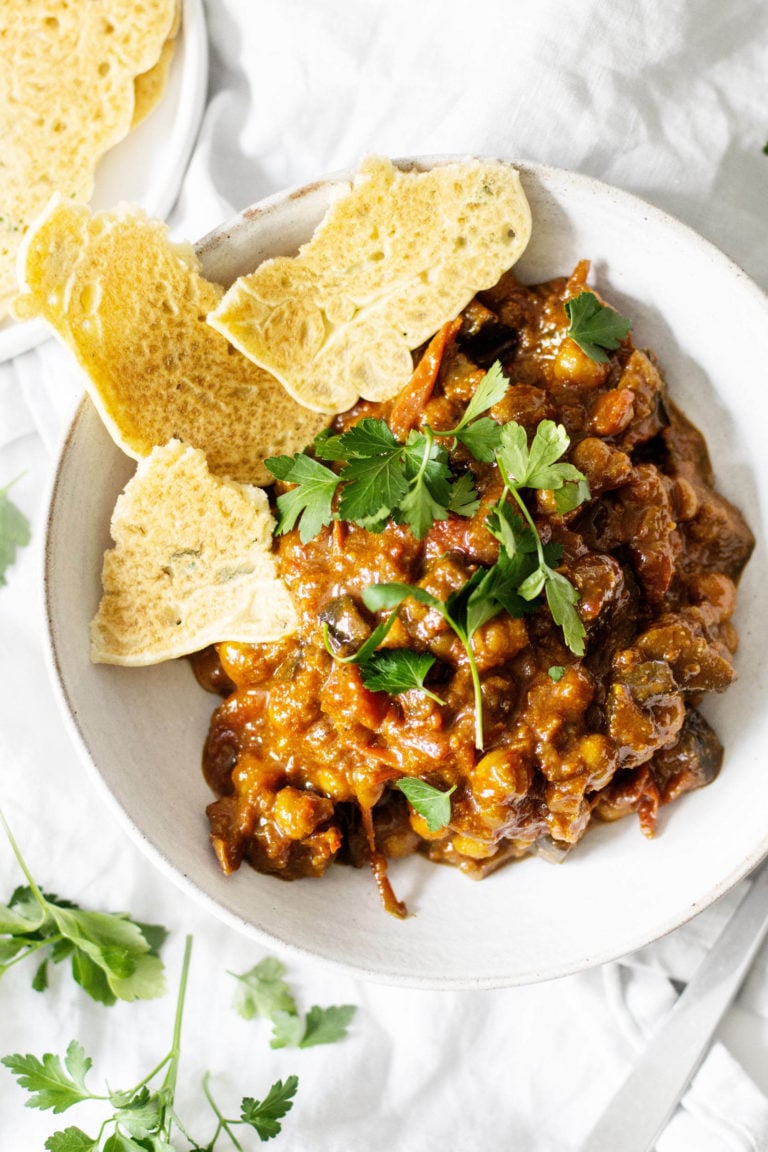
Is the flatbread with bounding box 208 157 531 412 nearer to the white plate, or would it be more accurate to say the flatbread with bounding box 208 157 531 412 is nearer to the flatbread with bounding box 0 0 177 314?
the white plate

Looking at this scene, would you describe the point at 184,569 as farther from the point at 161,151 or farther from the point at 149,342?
the point at 161,151

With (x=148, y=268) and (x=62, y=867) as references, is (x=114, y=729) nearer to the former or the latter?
(x=62, y=867)

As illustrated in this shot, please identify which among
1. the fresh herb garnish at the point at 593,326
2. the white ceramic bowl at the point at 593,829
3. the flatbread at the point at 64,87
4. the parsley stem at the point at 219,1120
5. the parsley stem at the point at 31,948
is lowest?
the parsley stem at the point at 219,1120

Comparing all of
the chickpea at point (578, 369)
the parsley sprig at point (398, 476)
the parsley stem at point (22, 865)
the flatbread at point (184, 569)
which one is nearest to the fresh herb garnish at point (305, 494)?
the parsley sprig at point (398, 476)

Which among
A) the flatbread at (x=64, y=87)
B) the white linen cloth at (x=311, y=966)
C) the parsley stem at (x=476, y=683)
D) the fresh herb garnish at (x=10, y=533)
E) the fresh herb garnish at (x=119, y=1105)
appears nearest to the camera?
the parsley stem at (x=476, y=683)

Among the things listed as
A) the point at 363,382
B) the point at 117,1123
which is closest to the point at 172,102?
the point at 363,382

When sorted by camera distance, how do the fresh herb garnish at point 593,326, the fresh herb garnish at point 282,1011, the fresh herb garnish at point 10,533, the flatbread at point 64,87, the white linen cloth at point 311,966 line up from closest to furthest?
1. the fresh herb garnish at point 593,326
2. the white linen cloth at point 311,966
3. the flatbread at point 64,87
4. the fresh herb garnish at point 282,1011
5. the fresh herb garnish at point 10,533

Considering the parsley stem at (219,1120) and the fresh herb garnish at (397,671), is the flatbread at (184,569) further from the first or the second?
the parsley stem at (219,1120)
